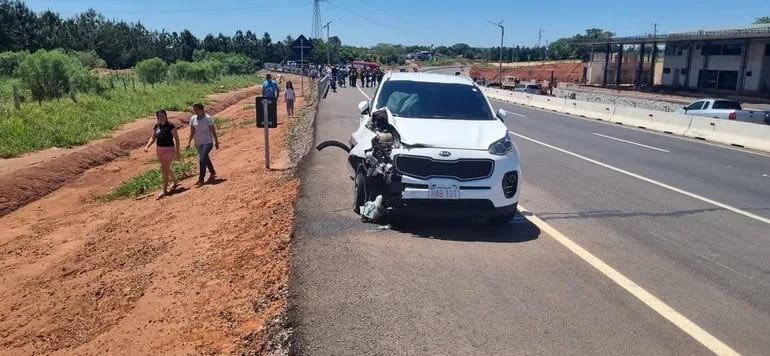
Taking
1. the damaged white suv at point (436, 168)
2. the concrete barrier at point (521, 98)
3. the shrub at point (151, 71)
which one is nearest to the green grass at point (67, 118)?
the damaged white suv at point (436, 168)

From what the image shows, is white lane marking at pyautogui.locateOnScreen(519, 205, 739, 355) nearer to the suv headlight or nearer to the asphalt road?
the asphalt road

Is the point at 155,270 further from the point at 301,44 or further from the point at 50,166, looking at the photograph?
the point at 301,44

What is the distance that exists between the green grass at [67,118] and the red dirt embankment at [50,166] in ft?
1.67

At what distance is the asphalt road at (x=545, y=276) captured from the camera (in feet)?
15.1

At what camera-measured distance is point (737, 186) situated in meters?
11.4

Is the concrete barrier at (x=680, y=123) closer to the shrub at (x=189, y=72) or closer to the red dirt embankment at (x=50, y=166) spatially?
the red dirt embankment at (x=50, y=166)

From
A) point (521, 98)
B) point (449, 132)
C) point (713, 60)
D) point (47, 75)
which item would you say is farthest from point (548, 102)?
point (713, 60)

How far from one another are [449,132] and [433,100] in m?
1.34

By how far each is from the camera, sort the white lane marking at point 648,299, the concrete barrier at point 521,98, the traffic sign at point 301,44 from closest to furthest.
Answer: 1. the white lane marking at point 648,299
2. the traffic sign at point 301,44
3. the concrete barrier at point 521,98

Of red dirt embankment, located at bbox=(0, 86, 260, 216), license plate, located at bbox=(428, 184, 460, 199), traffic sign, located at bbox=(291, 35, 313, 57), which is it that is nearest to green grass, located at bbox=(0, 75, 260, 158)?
red dirt embankment, located at bbox=(0, 86, 260, 216)

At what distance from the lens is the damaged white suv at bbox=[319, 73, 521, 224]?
22.6 ft

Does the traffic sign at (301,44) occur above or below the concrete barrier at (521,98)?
above

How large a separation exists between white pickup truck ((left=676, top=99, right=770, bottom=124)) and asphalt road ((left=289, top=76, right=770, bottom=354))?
1548 cm

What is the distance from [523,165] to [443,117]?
536cm
